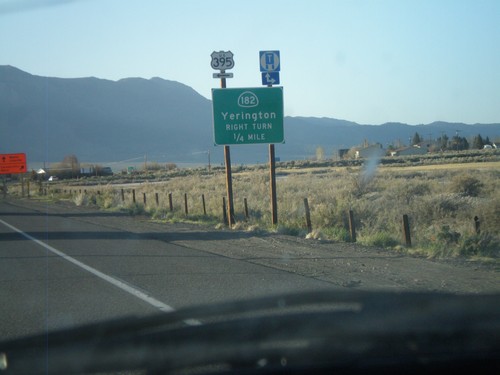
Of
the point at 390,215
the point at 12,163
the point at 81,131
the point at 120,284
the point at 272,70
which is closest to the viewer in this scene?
the point at 120,284

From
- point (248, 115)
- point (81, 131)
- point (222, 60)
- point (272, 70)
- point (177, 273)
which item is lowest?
point (177, 273)

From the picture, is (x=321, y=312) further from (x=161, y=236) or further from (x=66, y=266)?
(x=161, y=236)

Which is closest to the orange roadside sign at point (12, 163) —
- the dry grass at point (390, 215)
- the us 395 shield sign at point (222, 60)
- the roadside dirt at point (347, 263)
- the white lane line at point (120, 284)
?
the dry grass at point (390, 215)

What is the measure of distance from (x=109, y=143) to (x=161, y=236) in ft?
485

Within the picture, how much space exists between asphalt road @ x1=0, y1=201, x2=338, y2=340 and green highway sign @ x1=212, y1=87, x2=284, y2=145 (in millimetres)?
4504

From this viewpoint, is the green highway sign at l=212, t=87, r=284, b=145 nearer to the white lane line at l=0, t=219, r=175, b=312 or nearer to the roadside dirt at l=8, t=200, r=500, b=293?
the roadside dirt at l=8, t=200, r=500, b=293

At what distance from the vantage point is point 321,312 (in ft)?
20.2

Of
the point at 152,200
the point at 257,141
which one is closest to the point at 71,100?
the point at 152,200

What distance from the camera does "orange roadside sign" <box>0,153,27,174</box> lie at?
199 ft

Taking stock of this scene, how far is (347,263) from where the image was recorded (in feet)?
41.5

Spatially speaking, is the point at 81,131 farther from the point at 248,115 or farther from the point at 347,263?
the point at 347,263

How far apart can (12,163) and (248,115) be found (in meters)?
45.8

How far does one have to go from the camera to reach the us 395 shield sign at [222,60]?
2158 cm

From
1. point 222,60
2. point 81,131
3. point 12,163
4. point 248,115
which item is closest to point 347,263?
point 248,115
